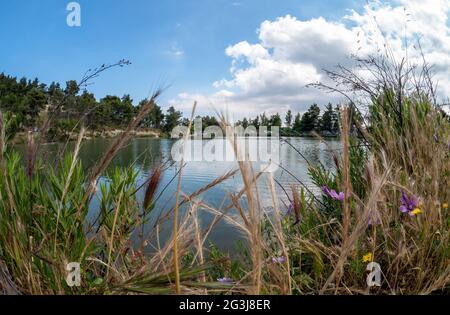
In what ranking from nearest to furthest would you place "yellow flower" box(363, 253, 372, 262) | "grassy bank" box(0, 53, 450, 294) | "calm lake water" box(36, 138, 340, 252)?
"grassy bank" box(0, 53, 450, 294) → "yellow flower" box(363, 253, 372, 262) → "calm lake water" box(36, 138, 340, 252)

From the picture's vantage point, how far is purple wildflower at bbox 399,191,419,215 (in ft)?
5.79

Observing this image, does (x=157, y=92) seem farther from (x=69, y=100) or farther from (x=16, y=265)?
(x=16, y=265)

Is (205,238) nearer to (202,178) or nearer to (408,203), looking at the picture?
(408,203)

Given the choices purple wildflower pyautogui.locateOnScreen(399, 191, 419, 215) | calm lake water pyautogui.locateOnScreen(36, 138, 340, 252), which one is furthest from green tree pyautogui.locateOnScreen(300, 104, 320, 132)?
purple wildflower pyautogui.locateOnScreen(399, 191, 419, 215)

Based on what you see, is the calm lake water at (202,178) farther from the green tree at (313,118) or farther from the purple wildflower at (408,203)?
the purple wildflower at (408,203)

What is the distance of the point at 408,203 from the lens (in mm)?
1818

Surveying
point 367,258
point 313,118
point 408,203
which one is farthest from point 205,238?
point 313,118

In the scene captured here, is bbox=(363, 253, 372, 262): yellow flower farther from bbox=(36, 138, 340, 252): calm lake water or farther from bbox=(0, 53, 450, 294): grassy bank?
bbox=(36, 138, 340, 252): calm lake water

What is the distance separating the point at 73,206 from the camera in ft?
5.87

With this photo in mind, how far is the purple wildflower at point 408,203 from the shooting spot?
1764 mm

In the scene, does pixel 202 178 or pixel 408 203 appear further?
pixel 202 178

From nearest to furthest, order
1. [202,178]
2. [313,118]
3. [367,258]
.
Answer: [367,258] → [313,118] → [202,178]

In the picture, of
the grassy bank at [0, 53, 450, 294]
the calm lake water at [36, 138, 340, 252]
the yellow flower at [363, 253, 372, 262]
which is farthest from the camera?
the calm lake water at [36, 138, 340, 252]

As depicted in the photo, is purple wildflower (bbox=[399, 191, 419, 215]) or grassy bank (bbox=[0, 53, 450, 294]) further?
purple wildflower (bbox=[399, 191, 419, 215])
